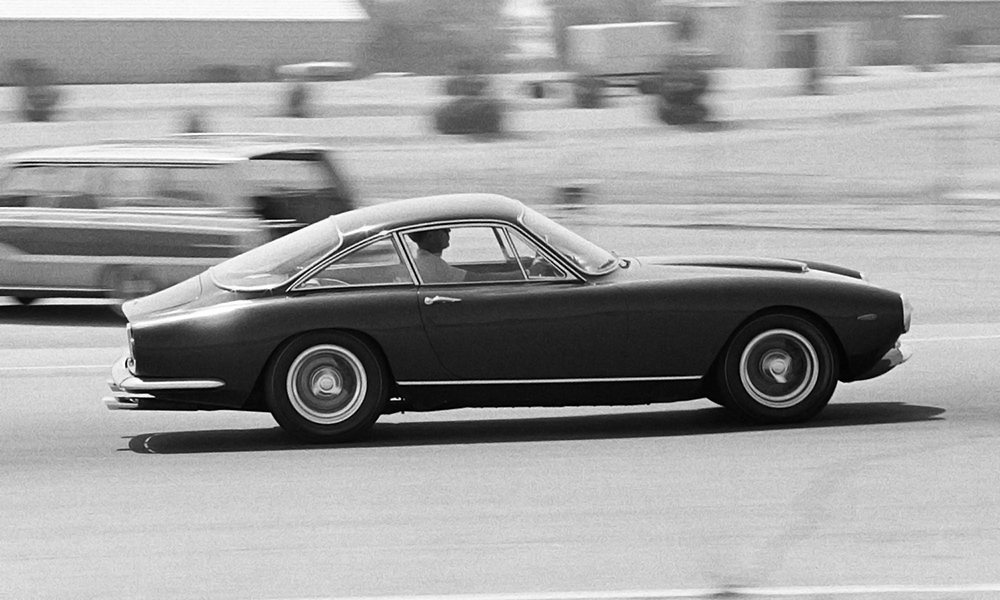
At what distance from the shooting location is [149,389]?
7625mm

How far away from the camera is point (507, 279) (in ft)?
25.6

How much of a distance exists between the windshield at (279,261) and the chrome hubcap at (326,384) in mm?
430

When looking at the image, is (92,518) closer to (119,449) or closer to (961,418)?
(119,449)

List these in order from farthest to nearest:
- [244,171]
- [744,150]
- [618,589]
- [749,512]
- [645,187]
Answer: [744,150], [645,187], [244,171], [749,512], [618,589]

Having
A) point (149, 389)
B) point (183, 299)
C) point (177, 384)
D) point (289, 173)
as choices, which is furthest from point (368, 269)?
point (289, 173)

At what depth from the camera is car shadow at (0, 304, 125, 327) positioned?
13062 mm

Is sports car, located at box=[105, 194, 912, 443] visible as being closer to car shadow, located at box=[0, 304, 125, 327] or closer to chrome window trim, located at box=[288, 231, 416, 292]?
chrome window trim, located at box=[288, 231, 416, 292]

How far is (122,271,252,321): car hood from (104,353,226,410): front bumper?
1.04 feet

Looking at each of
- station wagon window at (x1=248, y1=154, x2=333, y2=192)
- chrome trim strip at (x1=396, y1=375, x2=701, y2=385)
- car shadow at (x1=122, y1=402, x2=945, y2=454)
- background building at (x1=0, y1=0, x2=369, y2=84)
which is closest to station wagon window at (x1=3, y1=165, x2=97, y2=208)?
station wagon window at (x1=248, y1=154, x2=333, y2=192)

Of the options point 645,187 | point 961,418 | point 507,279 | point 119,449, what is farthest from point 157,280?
point 645,187

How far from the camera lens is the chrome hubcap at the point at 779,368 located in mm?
7820

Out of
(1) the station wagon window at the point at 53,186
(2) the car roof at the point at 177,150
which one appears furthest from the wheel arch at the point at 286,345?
(1) the station wagon window at the point at 53,186

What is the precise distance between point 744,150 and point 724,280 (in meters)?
24.1

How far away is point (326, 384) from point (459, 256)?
3.04 feet
